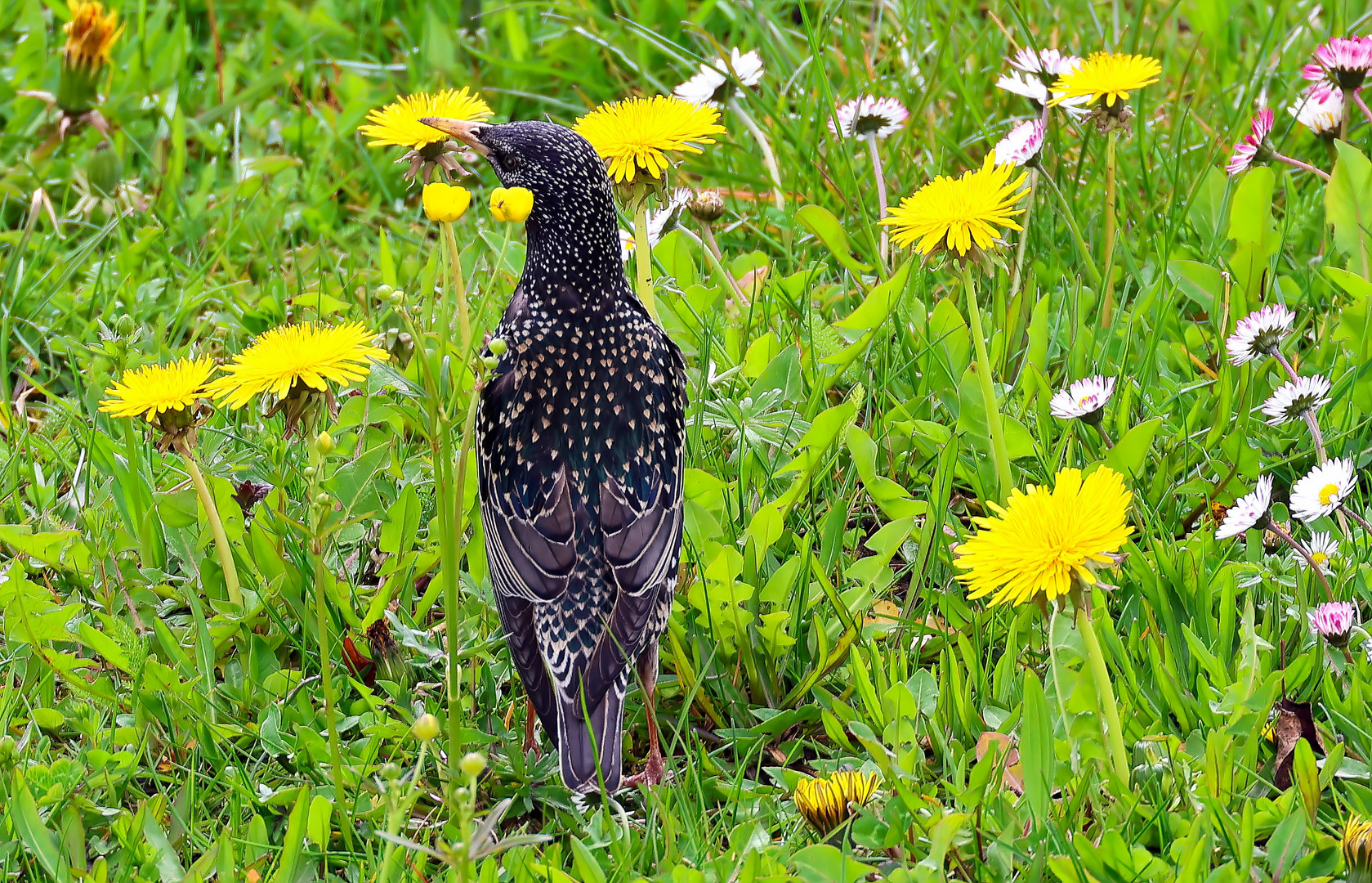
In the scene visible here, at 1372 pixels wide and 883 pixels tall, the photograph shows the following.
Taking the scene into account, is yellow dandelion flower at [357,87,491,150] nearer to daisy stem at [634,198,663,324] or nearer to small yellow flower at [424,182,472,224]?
daisy stem at [634,198,663,324]

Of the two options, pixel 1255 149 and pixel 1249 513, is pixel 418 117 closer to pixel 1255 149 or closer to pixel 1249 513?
pixel 1249 513

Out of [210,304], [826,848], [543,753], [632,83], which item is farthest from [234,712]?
[632,83]

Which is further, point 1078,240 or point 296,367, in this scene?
point 1078,240

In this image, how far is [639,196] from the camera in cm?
329

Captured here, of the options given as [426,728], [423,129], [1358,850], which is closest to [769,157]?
[423,129]

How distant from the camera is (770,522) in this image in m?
3.21

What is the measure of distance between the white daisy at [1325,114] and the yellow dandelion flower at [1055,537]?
7.42ft

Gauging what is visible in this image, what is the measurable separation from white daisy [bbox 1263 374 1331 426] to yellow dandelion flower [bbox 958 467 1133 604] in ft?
3.34

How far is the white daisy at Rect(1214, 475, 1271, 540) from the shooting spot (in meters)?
2.84

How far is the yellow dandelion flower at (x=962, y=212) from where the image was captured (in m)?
2.79

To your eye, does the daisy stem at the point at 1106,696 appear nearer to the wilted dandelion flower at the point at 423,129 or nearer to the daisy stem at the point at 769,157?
Answer: the wilted dandelion flower at the point at 423,129

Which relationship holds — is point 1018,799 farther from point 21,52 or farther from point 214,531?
point 21,52

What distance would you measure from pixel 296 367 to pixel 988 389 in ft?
4.47

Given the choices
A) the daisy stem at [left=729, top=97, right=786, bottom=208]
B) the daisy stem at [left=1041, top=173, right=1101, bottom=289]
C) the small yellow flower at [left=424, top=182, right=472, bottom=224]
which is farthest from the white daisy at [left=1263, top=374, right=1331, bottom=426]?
the daisy stem at [left=729, top=97, right=786, bottom=208]
